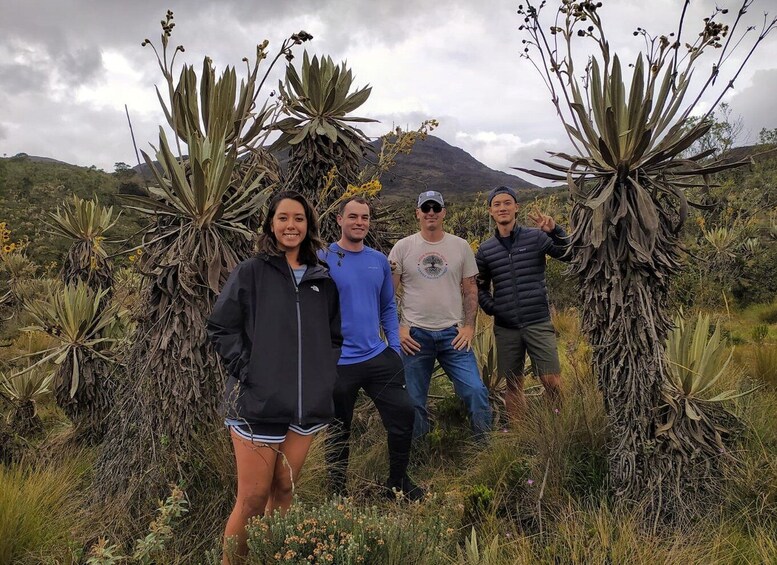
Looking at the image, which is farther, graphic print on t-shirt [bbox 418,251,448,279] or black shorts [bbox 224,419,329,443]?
graphic print on t-shirt [bbox 418,251,448,279]

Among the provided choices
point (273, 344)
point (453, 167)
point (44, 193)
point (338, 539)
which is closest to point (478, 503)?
point (338, 539)

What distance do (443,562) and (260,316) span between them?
4.84 ft

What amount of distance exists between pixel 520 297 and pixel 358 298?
1465 millimetres

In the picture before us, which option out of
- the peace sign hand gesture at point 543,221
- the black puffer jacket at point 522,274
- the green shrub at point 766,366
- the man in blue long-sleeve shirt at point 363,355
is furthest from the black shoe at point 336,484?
the green shrub at point 766,366

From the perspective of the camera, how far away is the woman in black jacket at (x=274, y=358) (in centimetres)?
244

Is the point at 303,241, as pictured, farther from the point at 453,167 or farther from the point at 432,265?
the point at 453,167

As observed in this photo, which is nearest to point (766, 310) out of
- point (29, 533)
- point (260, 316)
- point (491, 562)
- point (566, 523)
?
point (566, 523)

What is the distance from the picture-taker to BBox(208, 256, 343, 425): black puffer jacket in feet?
7.99

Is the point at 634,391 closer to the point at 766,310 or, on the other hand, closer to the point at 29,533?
the point at 29,533

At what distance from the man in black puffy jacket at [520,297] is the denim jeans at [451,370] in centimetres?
29

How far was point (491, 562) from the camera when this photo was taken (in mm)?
2412

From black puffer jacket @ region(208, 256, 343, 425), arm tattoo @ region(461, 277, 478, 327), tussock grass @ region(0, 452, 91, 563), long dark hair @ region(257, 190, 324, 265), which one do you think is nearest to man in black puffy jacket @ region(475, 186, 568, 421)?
arm tattoo @ region(461, 277, 478, 327)

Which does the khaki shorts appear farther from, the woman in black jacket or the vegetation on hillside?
the woman in black jacket

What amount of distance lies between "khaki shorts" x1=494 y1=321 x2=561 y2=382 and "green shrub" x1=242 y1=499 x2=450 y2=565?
80.5 inches
